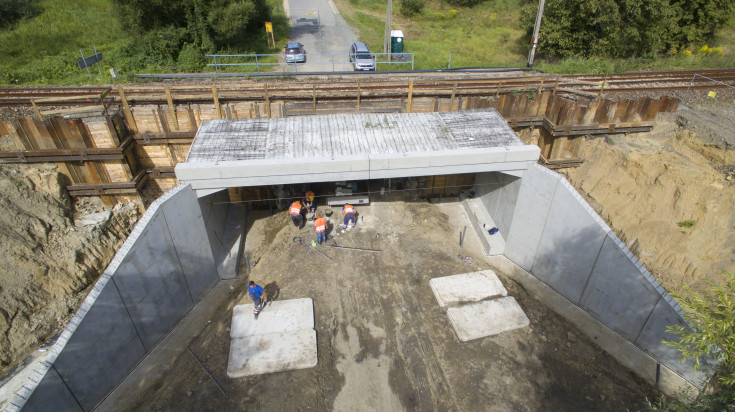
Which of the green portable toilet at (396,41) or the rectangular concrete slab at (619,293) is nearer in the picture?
the rectangular concrete slab at (619,293)

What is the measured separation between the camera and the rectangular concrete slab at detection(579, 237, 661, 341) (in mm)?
10266

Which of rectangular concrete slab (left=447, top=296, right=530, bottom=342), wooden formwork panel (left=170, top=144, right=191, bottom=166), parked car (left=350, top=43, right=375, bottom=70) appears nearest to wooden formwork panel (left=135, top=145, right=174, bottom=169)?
wooden formwork panel (left=170, top=144, right=191, bottom=166)

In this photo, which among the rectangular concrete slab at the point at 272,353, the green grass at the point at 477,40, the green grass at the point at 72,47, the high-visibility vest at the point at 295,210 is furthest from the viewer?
the green grass at the point at 477,40

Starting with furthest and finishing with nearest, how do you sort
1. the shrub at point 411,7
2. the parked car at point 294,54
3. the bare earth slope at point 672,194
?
the shrub at point 411,7
the parked car at point 294,54
the bare earth slope at point 672,194

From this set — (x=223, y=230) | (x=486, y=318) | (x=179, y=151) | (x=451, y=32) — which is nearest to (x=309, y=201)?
(x=223, y=230)

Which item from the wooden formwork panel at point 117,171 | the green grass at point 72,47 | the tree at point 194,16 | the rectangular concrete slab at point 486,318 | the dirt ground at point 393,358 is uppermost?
the tree at point 194,16

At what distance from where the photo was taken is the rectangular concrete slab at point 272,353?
34.2 ft

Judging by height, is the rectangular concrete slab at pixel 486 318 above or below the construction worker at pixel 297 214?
below

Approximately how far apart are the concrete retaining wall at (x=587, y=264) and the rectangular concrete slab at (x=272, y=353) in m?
8.56

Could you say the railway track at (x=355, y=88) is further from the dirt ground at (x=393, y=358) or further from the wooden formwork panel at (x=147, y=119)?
the dirt ground at (x=393, y=358)

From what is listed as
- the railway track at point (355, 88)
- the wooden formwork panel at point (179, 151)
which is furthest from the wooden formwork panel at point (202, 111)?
the wooden formwork panel at point (179, 151)

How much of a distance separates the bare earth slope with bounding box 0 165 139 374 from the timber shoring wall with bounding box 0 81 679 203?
695mm

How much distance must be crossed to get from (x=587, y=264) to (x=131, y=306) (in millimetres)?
13628

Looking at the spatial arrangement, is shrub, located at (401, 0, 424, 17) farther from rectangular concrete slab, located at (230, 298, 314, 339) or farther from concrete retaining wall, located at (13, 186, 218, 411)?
rectangular concrete slab, located at (230, 298, 314, 339)
